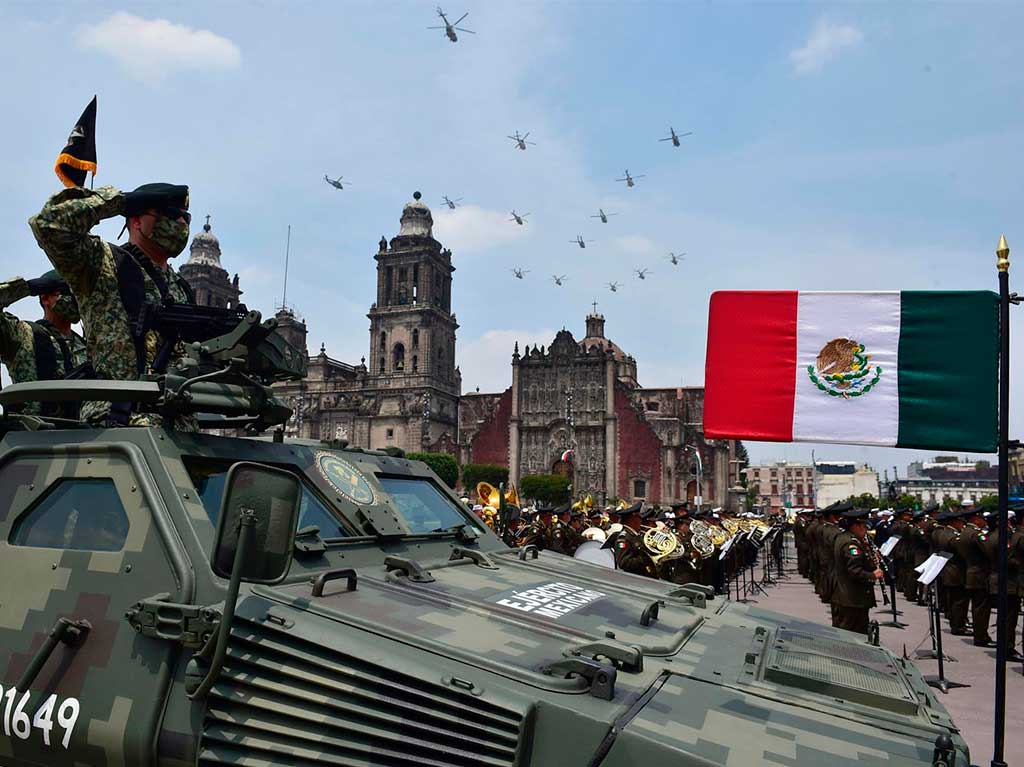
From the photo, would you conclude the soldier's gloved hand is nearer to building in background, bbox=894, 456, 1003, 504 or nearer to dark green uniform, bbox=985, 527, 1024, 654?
dark green uniform, bbox=985, 527, 1024, 654

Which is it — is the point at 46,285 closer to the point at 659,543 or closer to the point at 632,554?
the point at 632,554

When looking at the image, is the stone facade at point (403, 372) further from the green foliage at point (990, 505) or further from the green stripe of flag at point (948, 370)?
the green stripe of flag at point (948, 370)

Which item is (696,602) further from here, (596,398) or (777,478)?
(777,478)

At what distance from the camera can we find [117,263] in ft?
14.8

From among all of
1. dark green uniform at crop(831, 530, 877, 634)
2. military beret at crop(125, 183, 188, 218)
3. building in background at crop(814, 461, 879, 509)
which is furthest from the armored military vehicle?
building in background at crop(814, 461, 879, 509)

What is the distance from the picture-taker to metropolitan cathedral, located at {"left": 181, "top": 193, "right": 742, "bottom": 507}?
7600 cm

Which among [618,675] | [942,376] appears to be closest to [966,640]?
[942,376]

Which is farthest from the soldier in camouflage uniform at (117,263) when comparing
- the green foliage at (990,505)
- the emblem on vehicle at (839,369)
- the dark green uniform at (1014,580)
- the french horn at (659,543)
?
the green foliage at (990,505)

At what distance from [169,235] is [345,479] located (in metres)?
1.76

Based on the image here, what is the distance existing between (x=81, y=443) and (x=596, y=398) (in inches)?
3008

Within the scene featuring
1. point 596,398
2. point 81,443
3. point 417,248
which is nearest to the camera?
point 81,443

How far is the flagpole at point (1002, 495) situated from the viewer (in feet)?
13.7

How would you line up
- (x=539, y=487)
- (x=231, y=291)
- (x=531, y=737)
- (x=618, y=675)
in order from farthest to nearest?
(x=231, y=291) < (x=539, y=487) < (x=618, y=675) < (x=531, y=737)

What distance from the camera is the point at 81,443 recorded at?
3.63 metres
